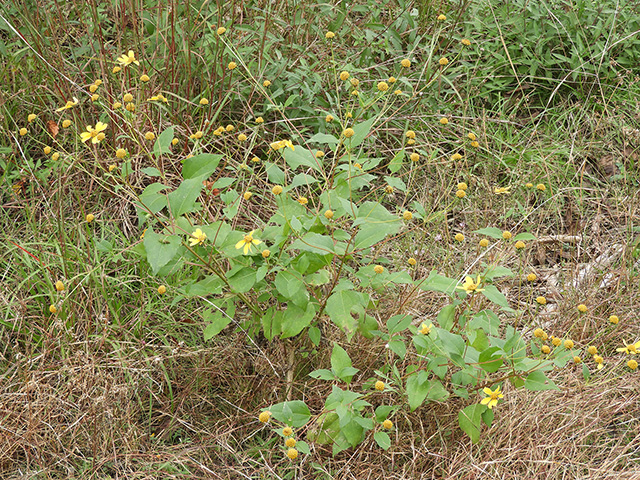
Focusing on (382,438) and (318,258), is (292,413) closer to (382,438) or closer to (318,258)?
(382,438)

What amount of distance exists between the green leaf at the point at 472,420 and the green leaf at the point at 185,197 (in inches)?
33.9

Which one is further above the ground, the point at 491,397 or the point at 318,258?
the point at 318,258

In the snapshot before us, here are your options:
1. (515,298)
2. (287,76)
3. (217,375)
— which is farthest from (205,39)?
(515,298)

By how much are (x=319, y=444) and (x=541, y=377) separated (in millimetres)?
600

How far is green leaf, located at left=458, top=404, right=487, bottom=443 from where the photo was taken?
69.4 inches

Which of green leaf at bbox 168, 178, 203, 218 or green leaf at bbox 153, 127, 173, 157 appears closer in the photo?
green leaf at bbox 168, 178, 203, 218

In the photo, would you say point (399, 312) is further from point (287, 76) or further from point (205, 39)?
point (205, 39)

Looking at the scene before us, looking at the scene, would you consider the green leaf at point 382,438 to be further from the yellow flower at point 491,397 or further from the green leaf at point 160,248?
the green leaf at point 160,248

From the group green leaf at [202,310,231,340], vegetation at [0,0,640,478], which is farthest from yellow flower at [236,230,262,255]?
green leaf at [202,310,231,340]

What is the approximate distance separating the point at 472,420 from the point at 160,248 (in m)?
0.88

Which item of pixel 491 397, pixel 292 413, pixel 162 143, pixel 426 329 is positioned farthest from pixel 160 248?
pixel 491 397

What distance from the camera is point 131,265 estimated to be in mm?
2455

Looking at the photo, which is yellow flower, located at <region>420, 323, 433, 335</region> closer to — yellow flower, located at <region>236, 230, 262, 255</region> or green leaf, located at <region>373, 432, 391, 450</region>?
green leaf, located at <region>373, 432, 391, 450</region>

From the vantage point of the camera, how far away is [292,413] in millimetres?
1702
